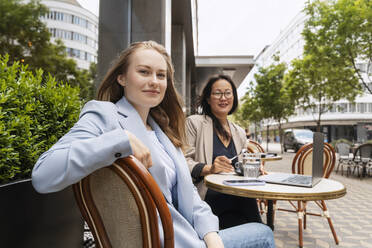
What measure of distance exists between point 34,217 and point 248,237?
3.69ft

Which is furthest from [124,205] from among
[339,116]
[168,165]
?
[339,116]

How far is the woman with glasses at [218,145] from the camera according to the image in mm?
2625

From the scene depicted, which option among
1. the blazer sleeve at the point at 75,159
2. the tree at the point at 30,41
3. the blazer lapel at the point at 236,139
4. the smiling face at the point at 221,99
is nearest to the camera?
the blazer sleeve at the point at 75,159

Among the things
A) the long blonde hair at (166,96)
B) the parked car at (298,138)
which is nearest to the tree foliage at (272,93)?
the parked car at (298,138)

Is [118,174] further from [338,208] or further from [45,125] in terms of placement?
[338,208]

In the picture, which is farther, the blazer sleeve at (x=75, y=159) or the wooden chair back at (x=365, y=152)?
the wooden chair back at (x=365, y=152)

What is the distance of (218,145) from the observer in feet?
10.1

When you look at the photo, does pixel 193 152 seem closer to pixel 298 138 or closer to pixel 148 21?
pixel 148 21

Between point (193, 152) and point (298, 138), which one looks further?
point (298, 138)

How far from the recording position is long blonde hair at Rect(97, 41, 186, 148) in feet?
5.57

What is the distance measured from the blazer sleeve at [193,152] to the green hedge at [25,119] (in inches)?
47.6

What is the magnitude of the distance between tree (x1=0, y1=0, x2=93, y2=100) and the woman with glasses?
1549mm

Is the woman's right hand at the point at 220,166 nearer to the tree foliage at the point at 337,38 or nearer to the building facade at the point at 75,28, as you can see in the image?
the building facade at the point at 75,28

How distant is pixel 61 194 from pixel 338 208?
5.82 metres
